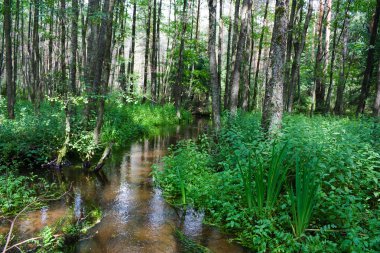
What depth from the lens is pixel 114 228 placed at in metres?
5.14

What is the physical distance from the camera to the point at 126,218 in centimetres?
557

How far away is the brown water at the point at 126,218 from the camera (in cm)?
459

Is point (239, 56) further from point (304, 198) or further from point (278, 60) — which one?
point (304, 198)

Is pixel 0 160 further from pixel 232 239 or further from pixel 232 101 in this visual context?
pixel 232 101

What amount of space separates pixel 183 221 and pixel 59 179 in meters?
3.82

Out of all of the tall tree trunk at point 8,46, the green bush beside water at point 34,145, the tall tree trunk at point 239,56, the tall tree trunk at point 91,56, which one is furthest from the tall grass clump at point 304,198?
the tall tree trunk at point 8,46

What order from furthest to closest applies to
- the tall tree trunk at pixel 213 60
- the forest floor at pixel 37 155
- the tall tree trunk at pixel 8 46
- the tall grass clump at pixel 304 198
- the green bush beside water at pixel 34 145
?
the tall tree trunk at pixel 8 46 → the tall tree trunk at pixel 213 60 → the green bush beside water at pixel 34 145 → the forest floor at pixel 37 155 → the tall grass clump at pixel 304 198

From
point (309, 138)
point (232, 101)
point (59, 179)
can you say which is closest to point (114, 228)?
point (59, 179)

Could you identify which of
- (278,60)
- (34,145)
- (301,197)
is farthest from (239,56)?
(301,197)

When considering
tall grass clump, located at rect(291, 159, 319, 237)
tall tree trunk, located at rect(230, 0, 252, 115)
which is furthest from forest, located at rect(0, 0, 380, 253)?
tall tree trunk, located at rect(230, 0, 252, 115)

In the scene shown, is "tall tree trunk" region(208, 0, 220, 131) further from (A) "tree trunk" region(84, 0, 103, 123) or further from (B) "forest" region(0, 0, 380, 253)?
(A) "tree trunk" region(84, 0, 103, 123)

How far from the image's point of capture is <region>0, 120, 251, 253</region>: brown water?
4.59m

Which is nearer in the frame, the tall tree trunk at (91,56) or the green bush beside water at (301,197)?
the green bush beside water at (301,197)

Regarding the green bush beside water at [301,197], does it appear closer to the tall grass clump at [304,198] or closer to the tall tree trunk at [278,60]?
the tall grass clump at [304,198]
